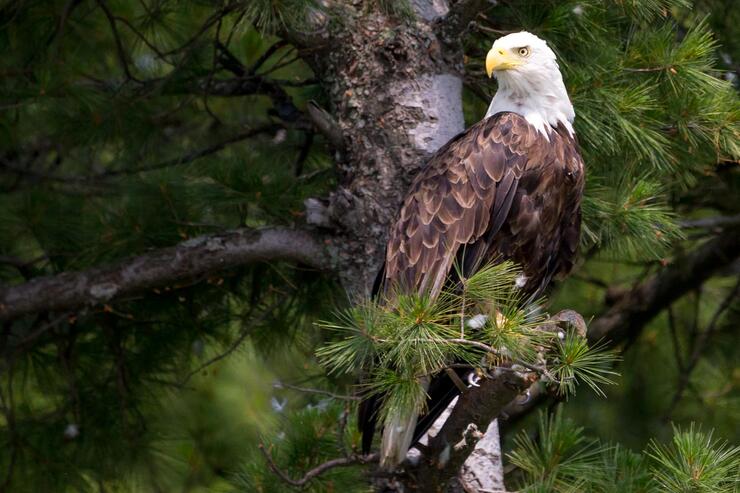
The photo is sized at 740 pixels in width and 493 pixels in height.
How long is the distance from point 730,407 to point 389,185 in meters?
2.71

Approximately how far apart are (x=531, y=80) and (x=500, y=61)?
6.1 inches

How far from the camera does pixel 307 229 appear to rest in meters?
3.76

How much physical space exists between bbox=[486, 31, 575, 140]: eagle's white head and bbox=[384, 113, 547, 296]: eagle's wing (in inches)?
6.2

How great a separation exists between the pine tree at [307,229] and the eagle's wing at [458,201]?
18cm

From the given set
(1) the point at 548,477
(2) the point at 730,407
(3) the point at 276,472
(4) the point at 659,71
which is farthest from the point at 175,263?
(2) the point at 730,407

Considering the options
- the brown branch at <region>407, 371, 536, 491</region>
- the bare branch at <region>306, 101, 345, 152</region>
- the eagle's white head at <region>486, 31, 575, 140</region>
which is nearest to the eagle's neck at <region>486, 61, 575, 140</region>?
the eagle's white head at <region>486, 31, 575, 140</region>

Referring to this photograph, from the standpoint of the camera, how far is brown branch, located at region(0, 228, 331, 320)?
3.73 m

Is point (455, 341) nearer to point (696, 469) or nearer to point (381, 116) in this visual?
point (696, 469)

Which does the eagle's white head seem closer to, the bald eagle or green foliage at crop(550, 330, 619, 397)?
the bald eagle

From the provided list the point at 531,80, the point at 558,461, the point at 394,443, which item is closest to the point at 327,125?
the point at 531,80

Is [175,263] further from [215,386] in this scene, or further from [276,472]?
[215,386]

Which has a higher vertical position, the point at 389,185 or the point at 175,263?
the point at 389,185

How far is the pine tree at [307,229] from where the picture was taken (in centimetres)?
314

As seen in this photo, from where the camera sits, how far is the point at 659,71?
3.55 meters
